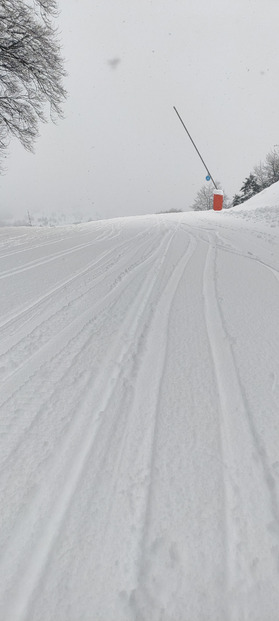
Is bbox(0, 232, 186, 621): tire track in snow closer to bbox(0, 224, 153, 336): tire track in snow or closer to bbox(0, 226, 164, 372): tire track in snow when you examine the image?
bbox(0, 226, 164, 372): tire track in snow

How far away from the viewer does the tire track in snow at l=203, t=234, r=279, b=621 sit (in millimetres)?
769

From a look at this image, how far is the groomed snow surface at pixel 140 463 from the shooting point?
29.9 inches

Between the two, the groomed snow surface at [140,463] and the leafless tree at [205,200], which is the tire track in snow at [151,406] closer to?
the groomed snow surface at [140,463]

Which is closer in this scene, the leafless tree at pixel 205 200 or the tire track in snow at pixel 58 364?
the tire track in snow at pixel 58 364

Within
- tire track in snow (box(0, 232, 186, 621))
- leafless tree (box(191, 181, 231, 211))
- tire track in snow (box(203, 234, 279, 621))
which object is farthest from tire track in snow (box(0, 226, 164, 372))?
leafless tree (box(191, 181, 231, 211))

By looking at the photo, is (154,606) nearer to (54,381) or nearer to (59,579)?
(59,579)

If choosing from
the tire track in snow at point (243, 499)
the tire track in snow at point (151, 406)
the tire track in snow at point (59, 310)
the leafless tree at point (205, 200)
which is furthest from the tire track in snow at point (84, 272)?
the leafless tree at point (205, 200)

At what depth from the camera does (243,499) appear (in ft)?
3.12

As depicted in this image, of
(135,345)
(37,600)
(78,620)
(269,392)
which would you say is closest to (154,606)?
(78,620)

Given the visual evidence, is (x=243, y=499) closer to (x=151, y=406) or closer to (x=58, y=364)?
(x=151, y=406)

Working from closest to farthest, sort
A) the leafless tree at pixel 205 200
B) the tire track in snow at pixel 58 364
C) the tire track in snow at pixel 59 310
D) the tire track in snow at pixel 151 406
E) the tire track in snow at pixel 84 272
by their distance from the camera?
the tire track in snow at pixel 151 406 < the tire track in snow at pixel 58 364 < the tire track in snow at pixel 59 310 < the tire track in snow at pixel 84 272 < the leafless tree at pixel 205 200

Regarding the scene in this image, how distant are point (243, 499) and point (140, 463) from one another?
1.21ft

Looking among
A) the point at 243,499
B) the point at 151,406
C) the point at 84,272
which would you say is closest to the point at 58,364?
the point at 151,406

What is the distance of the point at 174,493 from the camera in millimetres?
972
